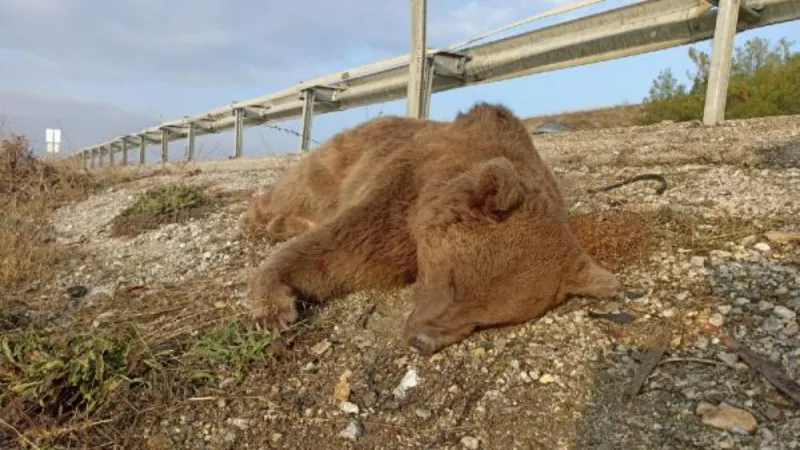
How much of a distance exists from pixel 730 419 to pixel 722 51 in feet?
14.2

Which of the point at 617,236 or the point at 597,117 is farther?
the point at 597,117

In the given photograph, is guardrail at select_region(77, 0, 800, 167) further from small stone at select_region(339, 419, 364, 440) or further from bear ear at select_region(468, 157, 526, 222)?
small stone at select_region(339, 419, 364, 440)

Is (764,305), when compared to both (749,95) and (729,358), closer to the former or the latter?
(729,358)

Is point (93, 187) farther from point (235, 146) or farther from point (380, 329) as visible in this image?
point (380, 329)

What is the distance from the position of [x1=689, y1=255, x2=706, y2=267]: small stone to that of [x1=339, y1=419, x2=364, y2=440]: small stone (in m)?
1.86

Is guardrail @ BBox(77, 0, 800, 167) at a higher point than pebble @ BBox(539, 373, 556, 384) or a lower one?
higher

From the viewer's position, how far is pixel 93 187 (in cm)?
821

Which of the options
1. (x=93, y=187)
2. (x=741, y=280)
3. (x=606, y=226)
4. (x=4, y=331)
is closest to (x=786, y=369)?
(x=741, y=280)

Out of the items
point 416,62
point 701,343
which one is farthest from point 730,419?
point 416,62

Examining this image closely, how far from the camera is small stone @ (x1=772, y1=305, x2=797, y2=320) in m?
2.51

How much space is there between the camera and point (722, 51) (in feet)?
17.7

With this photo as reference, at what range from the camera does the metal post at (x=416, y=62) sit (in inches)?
287

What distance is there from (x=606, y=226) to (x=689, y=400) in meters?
1.59

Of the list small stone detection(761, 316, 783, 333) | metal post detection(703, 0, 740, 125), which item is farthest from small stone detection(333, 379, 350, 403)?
metal post detection(703, 0, 740, 125)
